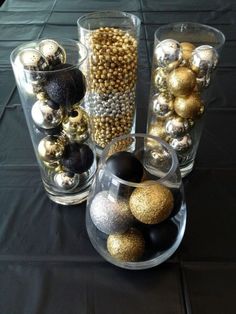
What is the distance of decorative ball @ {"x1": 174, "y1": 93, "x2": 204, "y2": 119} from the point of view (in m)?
0.49

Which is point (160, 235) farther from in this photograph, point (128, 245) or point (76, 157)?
point (76, 157)

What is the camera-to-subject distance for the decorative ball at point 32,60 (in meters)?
0.41

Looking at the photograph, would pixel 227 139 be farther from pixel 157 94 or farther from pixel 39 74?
pixel 39 74

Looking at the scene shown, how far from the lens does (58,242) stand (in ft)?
1.53

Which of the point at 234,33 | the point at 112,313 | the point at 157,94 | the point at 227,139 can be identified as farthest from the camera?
the point at 234,33

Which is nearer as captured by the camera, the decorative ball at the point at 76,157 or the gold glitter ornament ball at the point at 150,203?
the gold glitter ornament ball at the point at 150,203

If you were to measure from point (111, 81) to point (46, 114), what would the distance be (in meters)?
0.14

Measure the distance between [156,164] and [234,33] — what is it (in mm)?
695

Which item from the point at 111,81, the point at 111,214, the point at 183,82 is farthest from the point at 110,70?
the point at 111,214

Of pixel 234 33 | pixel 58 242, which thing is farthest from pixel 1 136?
pixel 234 33

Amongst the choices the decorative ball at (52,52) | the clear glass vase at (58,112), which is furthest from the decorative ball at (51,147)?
the decorative ball at (52,52)

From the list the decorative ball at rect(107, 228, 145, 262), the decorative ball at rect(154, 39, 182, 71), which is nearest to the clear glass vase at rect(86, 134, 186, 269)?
the decorative ball at rect(107, 228, 145, 262)

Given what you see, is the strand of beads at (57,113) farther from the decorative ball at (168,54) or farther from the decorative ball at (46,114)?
the decorative ball at (168,54)

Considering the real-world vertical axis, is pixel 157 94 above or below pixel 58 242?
above
